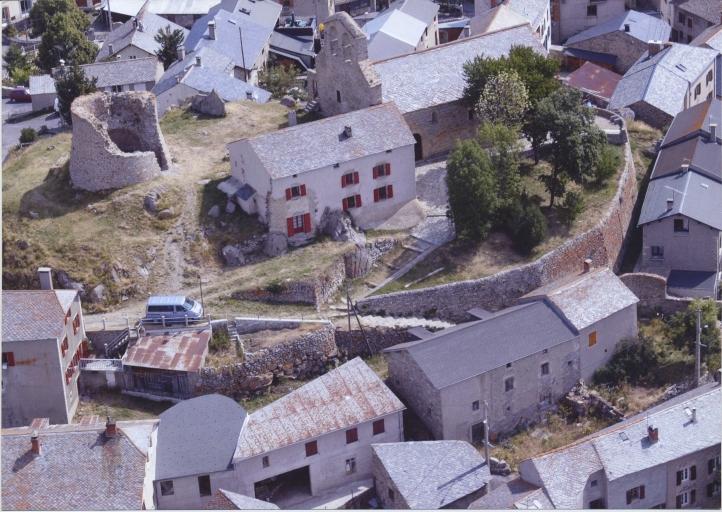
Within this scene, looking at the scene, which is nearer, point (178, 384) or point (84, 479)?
point (84, 479)

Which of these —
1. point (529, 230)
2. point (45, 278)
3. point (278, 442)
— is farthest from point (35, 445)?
point (529, 230)

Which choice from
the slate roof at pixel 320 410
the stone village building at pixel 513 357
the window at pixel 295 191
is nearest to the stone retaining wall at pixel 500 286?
the stone village building at pixel 513 357

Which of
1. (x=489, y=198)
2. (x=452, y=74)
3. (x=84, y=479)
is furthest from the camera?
(x=452, y=74)

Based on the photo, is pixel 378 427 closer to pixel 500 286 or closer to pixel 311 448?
pixel 311 448

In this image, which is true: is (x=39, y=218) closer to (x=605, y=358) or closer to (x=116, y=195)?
(x=116, y=195)

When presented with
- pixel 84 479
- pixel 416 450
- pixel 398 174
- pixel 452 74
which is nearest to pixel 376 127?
pixel 398 174

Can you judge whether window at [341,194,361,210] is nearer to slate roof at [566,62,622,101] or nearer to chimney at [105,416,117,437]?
chimney at [105,416,117,437]
